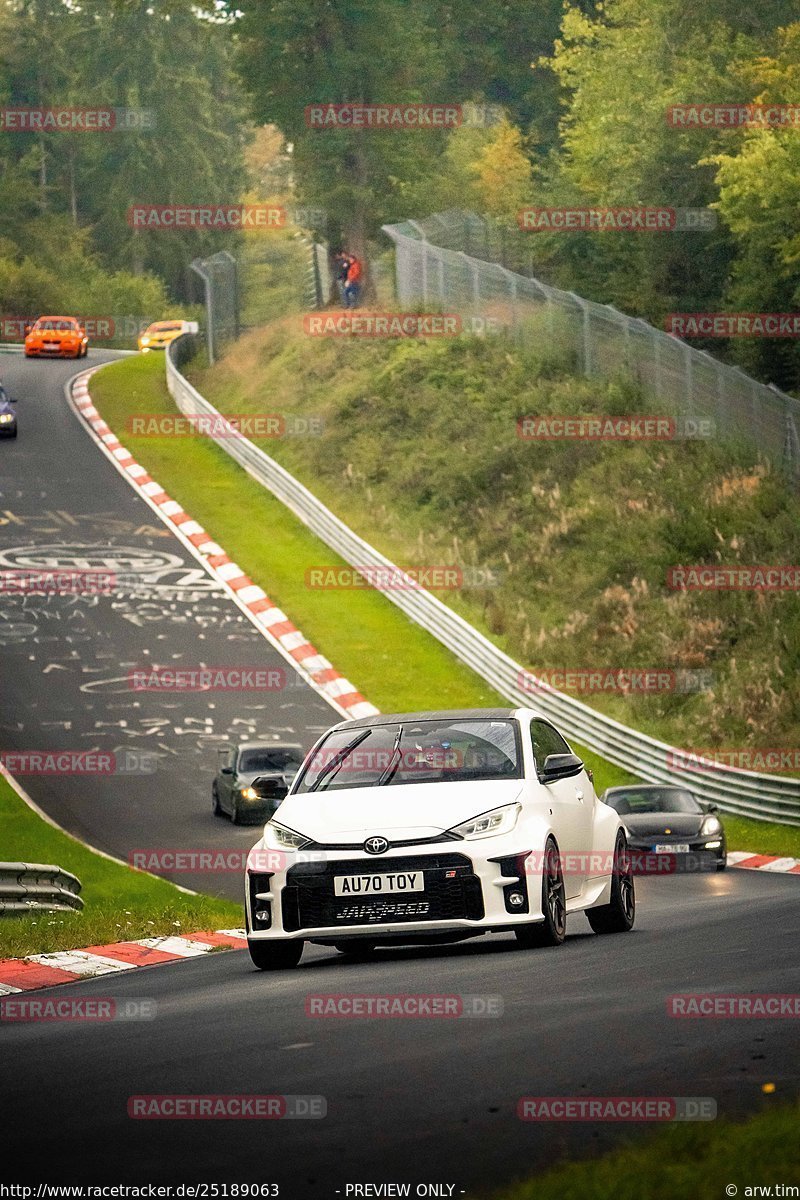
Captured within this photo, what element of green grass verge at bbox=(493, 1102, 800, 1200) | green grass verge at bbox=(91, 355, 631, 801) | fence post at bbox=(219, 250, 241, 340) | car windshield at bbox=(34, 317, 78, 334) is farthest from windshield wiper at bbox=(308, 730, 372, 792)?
car windshield at bbox=(34, 317, 78, 334)

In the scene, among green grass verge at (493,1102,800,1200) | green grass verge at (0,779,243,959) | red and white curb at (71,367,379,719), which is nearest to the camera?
green grass verge at (493,1102,800,1200)

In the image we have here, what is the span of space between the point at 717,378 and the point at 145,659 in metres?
13.1

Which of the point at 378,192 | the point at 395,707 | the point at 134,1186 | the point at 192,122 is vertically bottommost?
the point at 395,707

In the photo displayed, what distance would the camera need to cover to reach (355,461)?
153ft

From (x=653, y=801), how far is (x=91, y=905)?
7443 millimetres

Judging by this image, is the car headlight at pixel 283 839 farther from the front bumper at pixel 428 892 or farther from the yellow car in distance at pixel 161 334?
the yellow car in distance at pixel 161 334

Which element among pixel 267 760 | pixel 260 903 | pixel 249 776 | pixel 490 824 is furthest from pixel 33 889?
pixel 267 760

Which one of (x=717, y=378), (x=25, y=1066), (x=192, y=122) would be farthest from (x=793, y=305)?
(x=192, y=122)

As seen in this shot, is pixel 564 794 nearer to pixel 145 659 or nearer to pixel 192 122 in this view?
pixel 145 659

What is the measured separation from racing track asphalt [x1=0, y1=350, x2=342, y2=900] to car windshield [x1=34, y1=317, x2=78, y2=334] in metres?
22.6

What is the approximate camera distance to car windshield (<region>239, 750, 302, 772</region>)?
24500 millimetres

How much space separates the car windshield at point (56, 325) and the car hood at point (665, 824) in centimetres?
4931

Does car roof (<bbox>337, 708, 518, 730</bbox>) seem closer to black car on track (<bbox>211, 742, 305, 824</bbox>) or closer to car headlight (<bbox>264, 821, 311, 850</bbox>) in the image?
car headlight (<bbox>264, 821, 311, 850</bbox>)

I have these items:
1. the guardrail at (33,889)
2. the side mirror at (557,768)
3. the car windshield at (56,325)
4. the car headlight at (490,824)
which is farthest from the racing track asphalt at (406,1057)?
the car windshield at (56,325)
